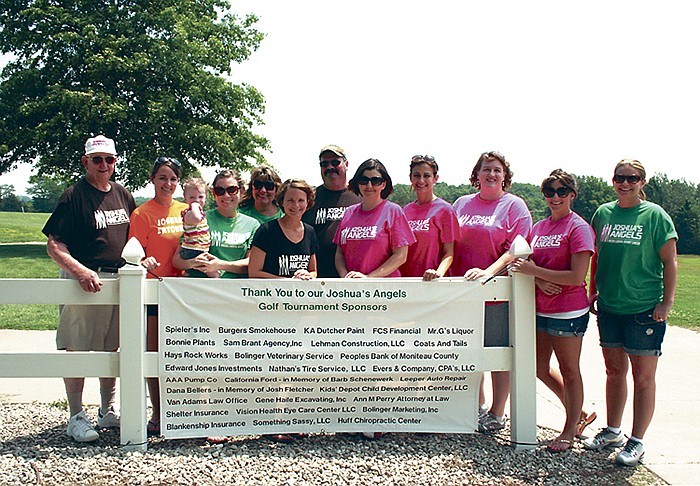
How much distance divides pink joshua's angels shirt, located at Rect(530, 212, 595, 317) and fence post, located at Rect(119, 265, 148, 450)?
2.69 m

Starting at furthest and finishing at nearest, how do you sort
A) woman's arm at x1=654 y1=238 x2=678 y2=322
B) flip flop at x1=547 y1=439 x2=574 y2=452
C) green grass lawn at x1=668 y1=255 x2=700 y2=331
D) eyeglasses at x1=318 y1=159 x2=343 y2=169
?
1. green grass lawn at x1=668 y1=255 x2=700 y2=331
2. eyeglasses at x1=318 y1=159 x2=343 y2=169
3. flip flop at x1=547 y1=439 x2=574 y2=452
4. woman's arm at x1=654 y1=238 x2=678 y2=322

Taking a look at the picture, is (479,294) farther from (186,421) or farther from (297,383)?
(186,421)

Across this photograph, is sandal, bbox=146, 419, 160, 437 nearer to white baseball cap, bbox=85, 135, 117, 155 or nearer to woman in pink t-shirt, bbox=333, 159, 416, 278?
woman in pink t-shirt, bbox=333, 159, 416, 278

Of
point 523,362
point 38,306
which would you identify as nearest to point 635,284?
point 523,362

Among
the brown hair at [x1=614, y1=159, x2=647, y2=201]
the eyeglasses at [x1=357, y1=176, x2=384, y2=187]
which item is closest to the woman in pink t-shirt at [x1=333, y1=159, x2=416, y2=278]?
the eyeglasses at [x1=357, y1=176, x2=384, y2=187]

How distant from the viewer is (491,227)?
4859 mm

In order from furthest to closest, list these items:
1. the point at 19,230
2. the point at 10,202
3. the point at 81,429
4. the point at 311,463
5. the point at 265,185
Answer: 1. the point at 10,202
2. the point at 19,230
3. the point at 265,185
4. the point at 81,429
5. the point at 311,463

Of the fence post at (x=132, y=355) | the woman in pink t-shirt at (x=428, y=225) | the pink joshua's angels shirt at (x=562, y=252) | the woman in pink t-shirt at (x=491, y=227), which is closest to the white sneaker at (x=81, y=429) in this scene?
the fence post at (x=132, y=355)

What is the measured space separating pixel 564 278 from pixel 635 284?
0.48m

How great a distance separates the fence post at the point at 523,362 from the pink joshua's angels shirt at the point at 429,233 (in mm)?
583

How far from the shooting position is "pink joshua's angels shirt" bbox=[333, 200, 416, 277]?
4.75 metres

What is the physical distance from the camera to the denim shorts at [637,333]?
14.7ft

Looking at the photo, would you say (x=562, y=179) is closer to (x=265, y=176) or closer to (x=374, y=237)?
(x=374, y=237)

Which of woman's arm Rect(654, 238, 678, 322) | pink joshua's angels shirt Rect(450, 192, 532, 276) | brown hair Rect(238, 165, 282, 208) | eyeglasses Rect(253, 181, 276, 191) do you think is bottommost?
woman's arm Rect(654, 238, 678, 322)
